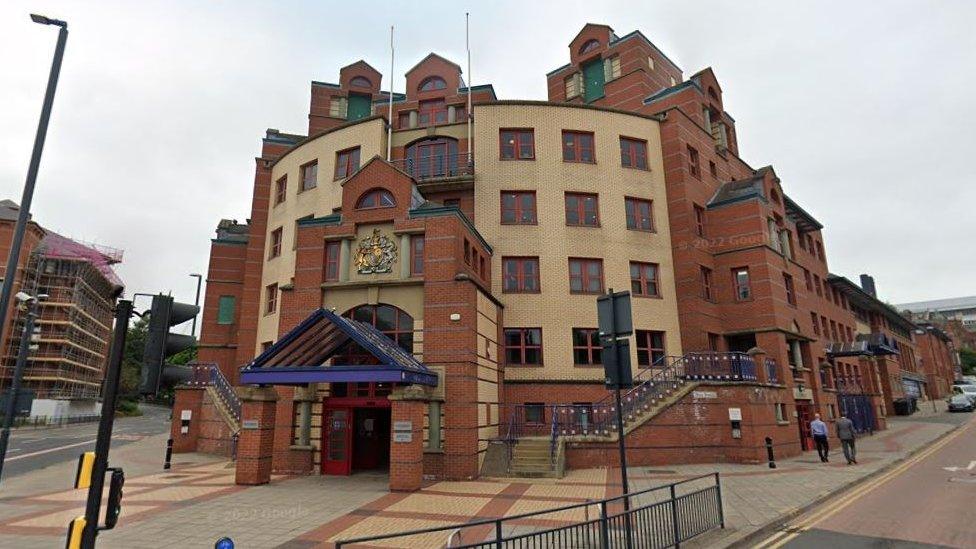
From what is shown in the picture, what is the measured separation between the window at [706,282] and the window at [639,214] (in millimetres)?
3438

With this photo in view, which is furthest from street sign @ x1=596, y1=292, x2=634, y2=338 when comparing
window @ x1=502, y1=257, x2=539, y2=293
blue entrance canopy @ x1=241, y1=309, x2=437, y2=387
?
window @ x1=502, y1=257, x2=539, y2=293

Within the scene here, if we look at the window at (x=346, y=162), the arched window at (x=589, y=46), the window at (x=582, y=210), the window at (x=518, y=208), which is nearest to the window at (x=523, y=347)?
the window at (x=518, y=208)

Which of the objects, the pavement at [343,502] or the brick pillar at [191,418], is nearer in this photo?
the pavement at [343,502]

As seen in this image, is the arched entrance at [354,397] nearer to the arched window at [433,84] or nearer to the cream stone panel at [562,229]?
the cream stone panel at [562,229]

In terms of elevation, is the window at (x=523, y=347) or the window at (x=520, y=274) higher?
the window at (x=520, y=274)

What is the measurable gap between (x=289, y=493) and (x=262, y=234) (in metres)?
21.2

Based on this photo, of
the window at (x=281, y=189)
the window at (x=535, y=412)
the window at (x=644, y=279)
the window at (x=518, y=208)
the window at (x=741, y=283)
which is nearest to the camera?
the window at (x=535, y=412)

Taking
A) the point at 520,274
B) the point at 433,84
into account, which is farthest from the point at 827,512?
the point at 433,84

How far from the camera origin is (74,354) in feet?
223

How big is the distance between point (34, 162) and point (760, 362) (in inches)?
915

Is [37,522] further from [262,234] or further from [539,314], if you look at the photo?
[262,234]

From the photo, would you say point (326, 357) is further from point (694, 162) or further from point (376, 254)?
point (694, 162)

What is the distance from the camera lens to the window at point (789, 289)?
92.0 feet

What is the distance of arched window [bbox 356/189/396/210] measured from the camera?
66.7 feet
